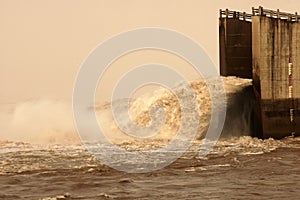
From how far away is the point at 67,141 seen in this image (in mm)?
22406

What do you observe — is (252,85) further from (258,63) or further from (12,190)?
(12,190)

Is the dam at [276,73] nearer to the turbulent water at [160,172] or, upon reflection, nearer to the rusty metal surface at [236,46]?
the turbulent water at [160,172]

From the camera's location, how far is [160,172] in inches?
590

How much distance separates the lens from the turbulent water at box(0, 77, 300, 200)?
12.3 m

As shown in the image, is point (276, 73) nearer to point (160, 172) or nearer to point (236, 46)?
point (236, 46)

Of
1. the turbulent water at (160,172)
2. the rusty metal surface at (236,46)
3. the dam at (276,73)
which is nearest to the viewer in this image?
the turbulent water at (160,172)

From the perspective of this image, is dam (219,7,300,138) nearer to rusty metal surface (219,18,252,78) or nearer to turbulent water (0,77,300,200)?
turbulent water (0,77,300,200)

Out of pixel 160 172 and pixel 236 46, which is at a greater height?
pixel 236 46

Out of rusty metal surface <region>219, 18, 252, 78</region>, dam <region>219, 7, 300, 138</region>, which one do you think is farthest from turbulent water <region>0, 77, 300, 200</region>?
rusty metal surface <region>219, 18, 252, 78</region>

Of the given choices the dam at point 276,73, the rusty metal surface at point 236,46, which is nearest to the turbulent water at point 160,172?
the dam at point 276,73

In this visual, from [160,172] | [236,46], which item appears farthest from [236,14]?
[160,172]

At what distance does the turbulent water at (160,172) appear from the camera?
1233 cm

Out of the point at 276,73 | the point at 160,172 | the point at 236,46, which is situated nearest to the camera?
the point at 160,172

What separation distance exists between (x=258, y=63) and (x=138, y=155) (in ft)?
24.1
